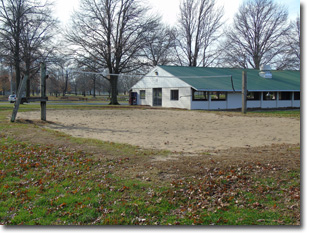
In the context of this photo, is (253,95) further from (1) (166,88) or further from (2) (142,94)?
(2) (142,94)

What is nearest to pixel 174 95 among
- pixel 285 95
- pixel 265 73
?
pixel 265 73

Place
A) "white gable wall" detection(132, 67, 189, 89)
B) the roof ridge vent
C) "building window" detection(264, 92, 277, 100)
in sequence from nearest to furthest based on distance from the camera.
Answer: "white gable wall" detection(132, 67, 189, 89) → "building window" detection(264, 92, 277, 100) → the roof ridge vent

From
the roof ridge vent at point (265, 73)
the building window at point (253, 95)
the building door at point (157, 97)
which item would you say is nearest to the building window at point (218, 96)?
the building window at point (253, 95)

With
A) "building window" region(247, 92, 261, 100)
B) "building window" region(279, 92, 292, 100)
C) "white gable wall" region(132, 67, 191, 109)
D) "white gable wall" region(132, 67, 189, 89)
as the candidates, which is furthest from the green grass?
"building window" region(279, 92, 292, 100)

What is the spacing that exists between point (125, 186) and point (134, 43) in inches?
1199

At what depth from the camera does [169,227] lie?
387cm

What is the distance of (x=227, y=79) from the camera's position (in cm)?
3078

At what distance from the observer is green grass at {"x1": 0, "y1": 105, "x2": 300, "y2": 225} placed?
413cm

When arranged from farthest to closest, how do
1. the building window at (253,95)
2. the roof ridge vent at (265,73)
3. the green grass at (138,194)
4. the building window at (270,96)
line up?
the roof ridge vent at (265,73) < the building window at (270,96) < the building window at (253,95) < the green grass at (138,194)

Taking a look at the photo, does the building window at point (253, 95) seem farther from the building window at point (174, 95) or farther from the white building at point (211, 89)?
the building window at point (174, 95)

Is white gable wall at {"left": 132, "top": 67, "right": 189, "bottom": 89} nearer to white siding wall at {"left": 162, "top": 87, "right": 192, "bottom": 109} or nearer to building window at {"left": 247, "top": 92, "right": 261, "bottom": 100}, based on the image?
white siding wall at {"left": 162, "top": 87, "right": 192, "bottom": 109}

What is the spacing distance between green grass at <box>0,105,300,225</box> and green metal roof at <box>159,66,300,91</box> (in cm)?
2074

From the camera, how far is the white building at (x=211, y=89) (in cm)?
2738

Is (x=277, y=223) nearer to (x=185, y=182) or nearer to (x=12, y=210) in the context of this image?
(x=185, y=182)
